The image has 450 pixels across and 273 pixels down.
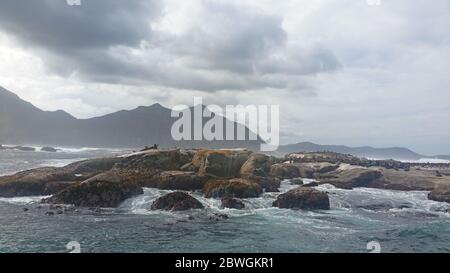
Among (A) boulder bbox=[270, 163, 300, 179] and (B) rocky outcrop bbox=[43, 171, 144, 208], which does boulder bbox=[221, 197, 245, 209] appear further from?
(A) boulder bbox=[270, 163, 300, 179]

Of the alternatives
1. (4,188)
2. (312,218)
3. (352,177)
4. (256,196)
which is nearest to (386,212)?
(312,218)

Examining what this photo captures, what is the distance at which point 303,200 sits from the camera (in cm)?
5134

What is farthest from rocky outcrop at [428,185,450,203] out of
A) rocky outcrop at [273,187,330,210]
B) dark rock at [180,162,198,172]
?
dark rock at [180,162,198,172]

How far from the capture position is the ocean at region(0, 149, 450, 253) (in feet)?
105

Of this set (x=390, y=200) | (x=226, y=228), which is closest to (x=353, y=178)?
(x=390, y=200)

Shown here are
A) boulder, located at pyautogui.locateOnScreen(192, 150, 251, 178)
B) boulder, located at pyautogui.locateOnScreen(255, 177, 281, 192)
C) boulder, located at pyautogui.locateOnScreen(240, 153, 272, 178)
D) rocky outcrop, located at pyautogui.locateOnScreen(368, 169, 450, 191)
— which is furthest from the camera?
rocky outcrop, located at pyautogui.locateOnScreen(368, 169, 450, 191)

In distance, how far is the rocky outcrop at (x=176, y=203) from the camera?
4725cm

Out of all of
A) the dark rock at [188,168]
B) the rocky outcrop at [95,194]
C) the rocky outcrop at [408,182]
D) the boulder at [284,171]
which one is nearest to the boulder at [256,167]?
the boulder at [284,171]

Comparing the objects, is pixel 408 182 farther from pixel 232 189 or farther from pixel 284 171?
pixel 232 189

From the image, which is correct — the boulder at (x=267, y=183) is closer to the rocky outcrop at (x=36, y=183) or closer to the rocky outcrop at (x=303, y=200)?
the rocky outcrop at (x=303, y=200)

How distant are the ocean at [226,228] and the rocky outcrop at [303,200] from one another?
1466 millimetres
